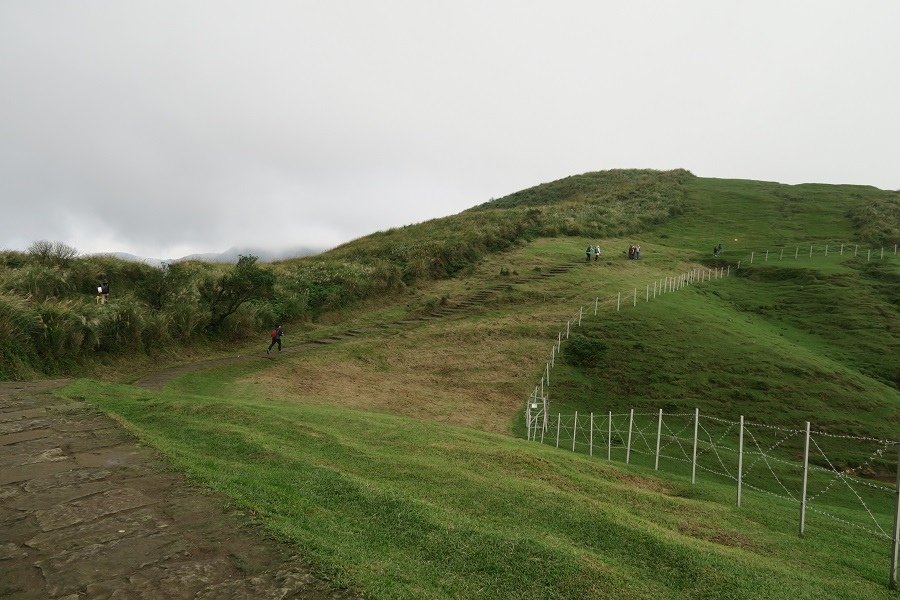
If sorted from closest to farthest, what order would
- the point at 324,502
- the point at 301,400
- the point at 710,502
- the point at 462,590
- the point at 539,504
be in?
the point at 462,590 → the point at 324,502 → the point at 539,504 → the point at 710,502 → the point at 301,400

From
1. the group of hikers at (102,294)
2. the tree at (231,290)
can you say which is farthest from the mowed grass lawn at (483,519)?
the tree at (231,290)

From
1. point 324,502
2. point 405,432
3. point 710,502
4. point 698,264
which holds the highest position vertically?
point 698,264

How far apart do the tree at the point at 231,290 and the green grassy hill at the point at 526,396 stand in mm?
3213

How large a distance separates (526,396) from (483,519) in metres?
15.4

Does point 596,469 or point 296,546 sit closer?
point 296,546

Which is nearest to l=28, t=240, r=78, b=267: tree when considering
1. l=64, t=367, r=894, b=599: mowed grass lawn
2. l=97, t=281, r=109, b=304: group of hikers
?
l=97, t=281, r=109, b=304: group of hikers

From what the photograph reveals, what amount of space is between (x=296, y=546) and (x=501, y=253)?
138ft

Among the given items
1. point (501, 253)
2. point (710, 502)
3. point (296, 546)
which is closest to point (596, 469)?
point (710, 502)

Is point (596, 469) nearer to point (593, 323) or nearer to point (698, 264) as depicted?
point (593, 323)

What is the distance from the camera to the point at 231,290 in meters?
26.9

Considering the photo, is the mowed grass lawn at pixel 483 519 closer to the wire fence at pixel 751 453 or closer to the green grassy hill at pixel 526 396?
→ the green grassy hill at pixel 526 396

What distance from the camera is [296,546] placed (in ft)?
17.2

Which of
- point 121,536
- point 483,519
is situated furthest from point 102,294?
point 483,519

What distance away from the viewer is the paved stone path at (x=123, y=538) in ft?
14.7
